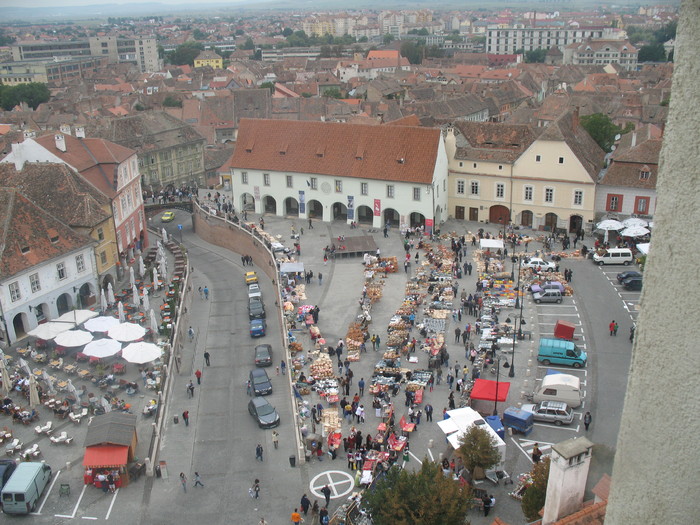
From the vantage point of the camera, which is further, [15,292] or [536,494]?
[15,292]

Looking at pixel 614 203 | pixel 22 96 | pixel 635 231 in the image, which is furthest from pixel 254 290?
pixel 22 96

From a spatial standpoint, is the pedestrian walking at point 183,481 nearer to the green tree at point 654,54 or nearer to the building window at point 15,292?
the building window at point 15,292

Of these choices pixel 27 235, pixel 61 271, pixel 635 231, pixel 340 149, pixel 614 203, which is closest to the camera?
pixel 27 235

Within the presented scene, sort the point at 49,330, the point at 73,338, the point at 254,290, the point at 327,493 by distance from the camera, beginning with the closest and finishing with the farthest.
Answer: the point at 327,493, the point at 73,338, the point at 49,330, the point at 254,290

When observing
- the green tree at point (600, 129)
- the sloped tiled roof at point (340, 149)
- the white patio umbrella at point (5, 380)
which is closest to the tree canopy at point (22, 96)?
the sloped tiled roof at point (340, 149)

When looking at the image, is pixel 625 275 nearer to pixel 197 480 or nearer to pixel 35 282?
pixel 197 480

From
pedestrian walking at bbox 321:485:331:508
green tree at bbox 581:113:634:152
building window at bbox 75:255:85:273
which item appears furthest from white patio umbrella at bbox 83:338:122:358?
green tree at bbox 581:113:634:152
